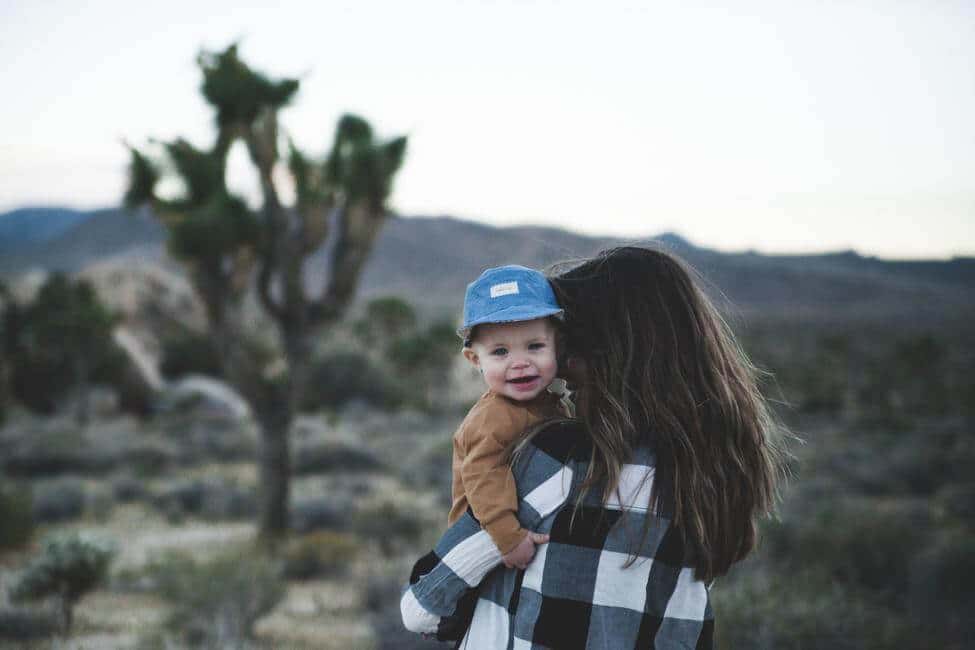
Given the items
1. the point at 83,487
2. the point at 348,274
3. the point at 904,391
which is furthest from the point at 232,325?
the point at 904,391

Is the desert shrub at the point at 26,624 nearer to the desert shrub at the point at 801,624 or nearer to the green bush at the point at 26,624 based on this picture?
the green bush at the point at 26,624

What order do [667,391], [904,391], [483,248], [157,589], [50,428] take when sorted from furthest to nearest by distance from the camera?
[483,248]
[904,391]
[50,428]
[157,589]
[667,391]

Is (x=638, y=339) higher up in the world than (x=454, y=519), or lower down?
higher up

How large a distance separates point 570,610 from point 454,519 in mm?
462

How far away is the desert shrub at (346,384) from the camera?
27.0m

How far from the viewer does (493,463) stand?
1.88m

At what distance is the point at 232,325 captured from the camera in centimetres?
945

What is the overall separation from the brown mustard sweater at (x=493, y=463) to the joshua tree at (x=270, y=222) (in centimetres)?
740

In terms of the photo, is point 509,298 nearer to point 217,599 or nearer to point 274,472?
point 217,599

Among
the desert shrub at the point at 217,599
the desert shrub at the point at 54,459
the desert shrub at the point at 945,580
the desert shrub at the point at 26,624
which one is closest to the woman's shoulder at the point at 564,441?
the desert shrub at the point at 217,599

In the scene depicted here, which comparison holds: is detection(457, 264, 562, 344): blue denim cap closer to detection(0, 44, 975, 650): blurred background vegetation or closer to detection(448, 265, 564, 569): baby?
detection(448, 265, 564, 569): baby

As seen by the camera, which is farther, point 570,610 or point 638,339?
point 638,339

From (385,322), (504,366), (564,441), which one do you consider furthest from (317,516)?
(385,322)

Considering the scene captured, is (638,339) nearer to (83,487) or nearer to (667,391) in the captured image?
(667,391)
